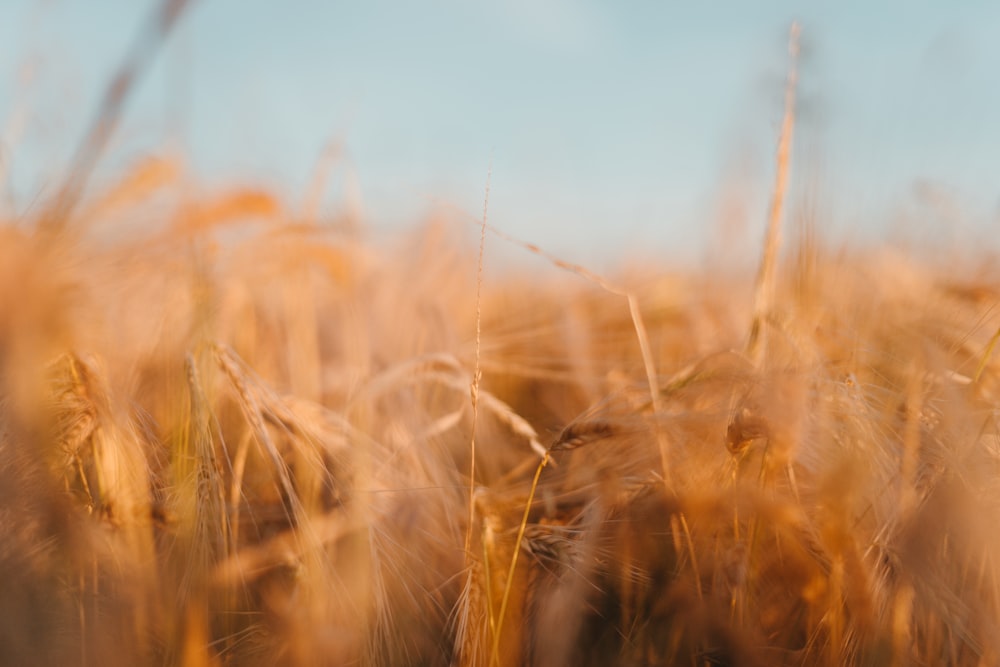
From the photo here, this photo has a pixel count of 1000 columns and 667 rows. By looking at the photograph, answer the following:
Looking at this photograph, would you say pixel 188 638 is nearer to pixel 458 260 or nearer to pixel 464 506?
pixel 464 506

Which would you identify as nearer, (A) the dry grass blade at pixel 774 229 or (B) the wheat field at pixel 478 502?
(B) the wheat field at pixel 478 502

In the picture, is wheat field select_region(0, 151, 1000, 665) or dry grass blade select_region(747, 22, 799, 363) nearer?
wheat field select_region(0, 151, 1000, 665)

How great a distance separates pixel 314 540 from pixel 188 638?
12 centimetres

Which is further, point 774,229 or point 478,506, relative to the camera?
point 774,229

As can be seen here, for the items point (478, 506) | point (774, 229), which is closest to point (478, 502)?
point (478, 506)

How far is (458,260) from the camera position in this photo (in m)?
1.77

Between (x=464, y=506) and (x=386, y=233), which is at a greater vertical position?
(x=386, y=233)

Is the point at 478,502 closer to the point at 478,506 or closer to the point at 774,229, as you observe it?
the point at 478,506

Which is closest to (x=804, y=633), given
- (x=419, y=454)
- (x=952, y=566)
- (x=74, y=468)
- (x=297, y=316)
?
(x=952, y=566)

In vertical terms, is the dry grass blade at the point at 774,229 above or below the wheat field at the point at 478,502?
above

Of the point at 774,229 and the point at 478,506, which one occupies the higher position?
the point at 774,229

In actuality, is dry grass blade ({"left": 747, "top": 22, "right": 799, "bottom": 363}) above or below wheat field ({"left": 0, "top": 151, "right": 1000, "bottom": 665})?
above

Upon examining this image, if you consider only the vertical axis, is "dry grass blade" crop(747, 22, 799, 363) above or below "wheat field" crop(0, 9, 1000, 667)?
above

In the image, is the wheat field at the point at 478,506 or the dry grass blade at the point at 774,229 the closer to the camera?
the wheat field at the point at 478,506
